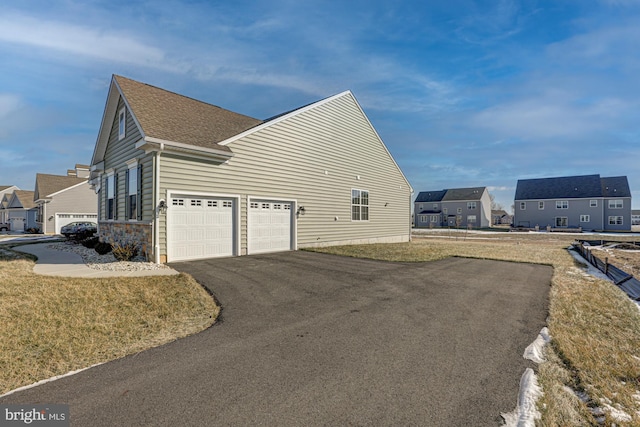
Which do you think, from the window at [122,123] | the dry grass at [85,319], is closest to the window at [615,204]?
the dry grass at [85,319]

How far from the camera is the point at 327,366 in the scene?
11.5 feet

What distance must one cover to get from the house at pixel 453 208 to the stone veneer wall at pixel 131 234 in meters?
50.3

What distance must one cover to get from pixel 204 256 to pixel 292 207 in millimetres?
4632

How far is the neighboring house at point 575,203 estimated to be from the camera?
42.2 meters

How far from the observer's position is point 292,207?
45.7 feet

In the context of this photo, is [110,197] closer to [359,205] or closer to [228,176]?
[228,176]

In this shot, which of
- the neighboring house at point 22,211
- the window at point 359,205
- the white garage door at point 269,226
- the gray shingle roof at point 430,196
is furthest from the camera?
the gray shingle roof at point 430,196

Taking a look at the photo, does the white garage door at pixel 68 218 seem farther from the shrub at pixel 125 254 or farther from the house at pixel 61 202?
the shrub at pixel 125 254

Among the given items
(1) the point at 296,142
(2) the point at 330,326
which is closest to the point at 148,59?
(1) the point at 296,142

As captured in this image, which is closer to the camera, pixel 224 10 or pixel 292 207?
pixel 224 10

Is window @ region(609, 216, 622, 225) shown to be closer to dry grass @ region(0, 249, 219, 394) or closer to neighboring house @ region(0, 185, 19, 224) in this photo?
dry grass @ region(0, 249, 219, 394)

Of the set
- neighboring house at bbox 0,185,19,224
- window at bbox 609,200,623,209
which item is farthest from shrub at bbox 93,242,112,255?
window at bbox 609,200,623,209

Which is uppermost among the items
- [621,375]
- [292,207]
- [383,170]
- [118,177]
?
[383,170]

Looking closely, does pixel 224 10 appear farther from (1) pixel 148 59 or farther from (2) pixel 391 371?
(2) pixel 391 371
